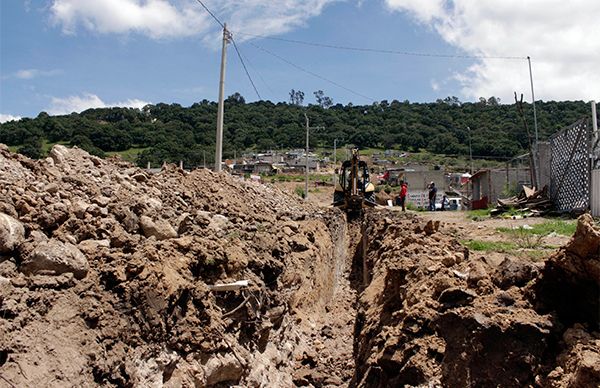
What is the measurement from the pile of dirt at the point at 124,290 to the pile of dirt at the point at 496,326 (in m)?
1.70

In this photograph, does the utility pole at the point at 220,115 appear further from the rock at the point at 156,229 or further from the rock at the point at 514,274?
the rock at the point at 514,274

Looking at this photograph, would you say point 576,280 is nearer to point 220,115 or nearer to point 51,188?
point 51,188

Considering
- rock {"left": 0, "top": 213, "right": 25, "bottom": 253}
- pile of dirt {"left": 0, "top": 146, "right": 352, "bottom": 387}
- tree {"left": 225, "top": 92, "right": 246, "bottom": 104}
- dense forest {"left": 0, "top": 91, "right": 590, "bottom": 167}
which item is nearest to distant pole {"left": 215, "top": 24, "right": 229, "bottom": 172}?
pile of dirt {"left": 0, "top": 146, "right": 352, "bottom": 387}

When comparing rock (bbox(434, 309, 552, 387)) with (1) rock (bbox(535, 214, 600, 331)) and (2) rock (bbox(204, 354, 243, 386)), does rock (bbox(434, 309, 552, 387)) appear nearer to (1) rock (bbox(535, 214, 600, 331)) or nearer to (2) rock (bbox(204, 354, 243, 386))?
(1) rock (bbox(535, 214, 600, 331))

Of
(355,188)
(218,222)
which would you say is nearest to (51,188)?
(218,222)

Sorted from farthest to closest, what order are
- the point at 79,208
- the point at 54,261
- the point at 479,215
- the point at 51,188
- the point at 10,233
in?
1. the point at 479,215
2. the point at 51,188
3. the point at 79,208
4. the point at 10,233
5. the point at 54,261

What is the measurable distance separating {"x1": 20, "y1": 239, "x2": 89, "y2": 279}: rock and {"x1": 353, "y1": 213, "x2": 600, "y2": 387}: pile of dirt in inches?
126

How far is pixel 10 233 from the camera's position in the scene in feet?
17.2

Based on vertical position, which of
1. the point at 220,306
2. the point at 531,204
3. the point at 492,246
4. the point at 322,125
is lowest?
the point at 220,306

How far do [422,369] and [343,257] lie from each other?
39.2 ft

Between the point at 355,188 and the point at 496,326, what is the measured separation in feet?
50.7

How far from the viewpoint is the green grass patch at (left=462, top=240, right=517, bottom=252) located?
9.23 meters

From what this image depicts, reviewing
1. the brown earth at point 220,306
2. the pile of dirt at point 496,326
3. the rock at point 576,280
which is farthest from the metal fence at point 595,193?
the rock at point 576,280

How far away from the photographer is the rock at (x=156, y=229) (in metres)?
7.20
